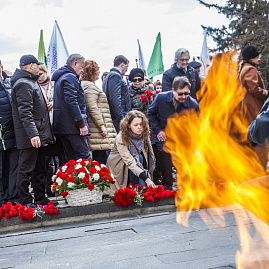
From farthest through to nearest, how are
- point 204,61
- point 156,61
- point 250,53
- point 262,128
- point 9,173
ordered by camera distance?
point 156,61
point 204,61
point 250,53
point 9,173
point 262,128

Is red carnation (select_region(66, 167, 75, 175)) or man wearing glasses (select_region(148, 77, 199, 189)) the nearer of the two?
red carnation (select_region(66, 167, 75, 175))

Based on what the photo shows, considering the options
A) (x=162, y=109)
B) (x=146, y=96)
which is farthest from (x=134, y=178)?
(x=146, y=96)

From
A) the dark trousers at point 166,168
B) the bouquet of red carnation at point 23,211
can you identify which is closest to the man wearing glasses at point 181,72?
the dark trousers at point 166,168

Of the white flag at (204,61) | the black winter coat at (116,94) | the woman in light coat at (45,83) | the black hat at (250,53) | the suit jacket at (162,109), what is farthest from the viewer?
Result: the white flag at (204,61)

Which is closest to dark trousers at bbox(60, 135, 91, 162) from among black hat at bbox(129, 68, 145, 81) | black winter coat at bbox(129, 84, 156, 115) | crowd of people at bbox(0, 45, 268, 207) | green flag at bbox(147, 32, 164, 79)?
crowd of people at bbox(0, 45, 268, 207)

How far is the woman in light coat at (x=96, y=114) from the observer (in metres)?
8.16

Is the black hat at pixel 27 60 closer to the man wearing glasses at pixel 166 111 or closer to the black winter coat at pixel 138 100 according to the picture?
the man wearing glasses at pixel 166 111

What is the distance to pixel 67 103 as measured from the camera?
7.52 m

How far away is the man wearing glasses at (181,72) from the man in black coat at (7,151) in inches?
120

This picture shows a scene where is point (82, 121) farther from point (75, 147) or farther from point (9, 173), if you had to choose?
point (9, 173)

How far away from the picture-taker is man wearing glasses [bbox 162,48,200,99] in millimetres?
9008

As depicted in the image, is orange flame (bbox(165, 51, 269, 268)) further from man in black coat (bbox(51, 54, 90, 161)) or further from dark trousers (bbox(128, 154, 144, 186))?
man in black coat (bbox(51, 54, 90, 161))

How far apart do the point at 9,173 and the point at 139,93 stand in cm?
312

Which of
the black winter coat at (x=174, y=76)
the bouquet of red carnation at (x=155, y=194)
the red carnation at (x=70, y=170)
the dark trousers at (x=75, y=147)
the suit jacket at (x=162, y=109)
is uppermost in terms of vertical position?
the black winter coat at (x=174, y=76)
